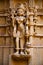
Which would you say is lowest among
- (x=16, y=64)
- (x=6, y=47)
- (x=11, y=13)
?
(x=16, y=64)

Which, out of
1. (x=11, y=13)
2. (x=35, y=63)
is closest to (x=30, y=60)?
(x=35, y=63)

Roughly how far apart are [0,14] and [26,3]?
0.76 metres

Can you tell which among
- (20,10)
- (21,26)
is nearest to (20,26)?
(21,26)

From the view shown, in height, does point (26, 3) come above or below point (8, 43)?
above

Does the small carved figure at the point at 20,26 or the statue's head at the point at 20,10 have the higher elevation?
the statue's head at the point at 20,10

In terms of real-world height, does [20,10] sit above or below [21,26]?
above

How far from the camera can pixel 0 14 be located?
21.0 ft

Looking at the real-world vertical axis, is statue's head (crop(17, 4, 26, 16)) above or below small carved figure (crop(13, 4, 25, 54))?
above

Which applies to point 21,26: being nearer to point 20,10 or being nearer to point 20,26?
point 20,26

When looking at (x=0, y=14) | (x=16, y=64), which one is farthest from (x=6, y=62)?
(x=0, y=14)

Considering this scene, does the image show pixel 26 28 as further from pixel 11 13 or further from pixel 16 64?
pixel 16 64

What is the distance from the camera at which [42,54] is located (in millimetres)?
6227

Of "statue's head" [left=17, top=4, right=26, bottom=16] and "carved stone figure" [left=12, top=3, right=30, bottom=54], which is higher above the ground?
"statue's head" [left=17, top=4, right=26, bottom=16]

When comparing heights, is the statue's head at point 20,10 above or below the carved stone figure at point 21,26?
above
